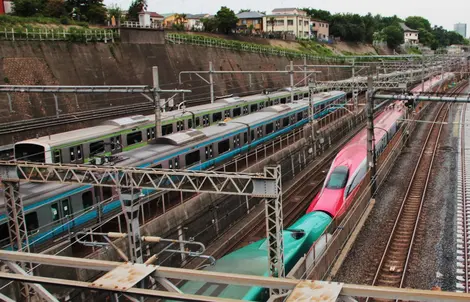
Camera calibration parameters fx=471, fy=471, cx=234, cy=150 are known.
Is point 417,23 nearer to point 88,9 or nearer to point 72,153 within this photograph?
point 88,9

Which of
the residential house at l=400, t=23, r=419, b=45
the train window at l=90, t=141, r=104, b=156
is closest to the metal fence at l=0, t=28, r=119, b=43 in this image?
the train window at l=90, t=141, r=104, b=156

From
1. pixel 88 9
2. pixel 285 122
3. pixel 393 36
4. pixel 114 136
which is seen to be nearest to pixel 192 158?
pixel 114 136

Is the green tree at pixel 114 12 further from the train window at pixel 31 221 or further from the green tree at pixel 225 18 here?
the train window at pixel 31 221

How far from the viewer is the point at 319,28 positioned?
9700 centimetres

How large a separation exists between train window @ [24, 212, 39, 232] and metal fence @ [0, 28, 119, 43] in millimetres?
19227

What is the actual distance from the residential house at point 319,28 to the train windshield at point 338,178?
259 ft

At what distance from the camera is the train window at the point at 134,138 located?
22109 millimetres

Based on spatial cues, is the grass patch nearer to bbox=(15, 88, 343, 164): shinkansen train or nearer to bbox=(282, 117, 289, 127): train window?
bbox=(15, 88, 343, 164): shinkansen train

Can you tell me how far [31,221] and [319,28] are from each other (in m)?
90.8

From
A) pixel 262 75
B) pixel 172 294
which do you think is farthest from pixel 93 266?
pixel 262 75

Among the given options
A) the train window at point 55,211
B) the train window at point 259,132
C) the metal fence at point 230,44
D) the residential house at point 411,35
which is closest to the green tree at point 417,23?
the residential house at point 411,35

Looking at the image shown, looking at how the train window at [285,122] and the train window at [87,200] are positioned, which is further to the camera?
the train window at [285,122]


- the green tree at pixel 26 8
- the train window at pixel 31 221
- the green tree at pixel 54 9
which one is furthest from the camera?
the green tree at pixel 54 9

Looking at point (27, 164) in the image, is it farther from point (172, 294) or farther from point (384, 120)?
point (384, 120)
